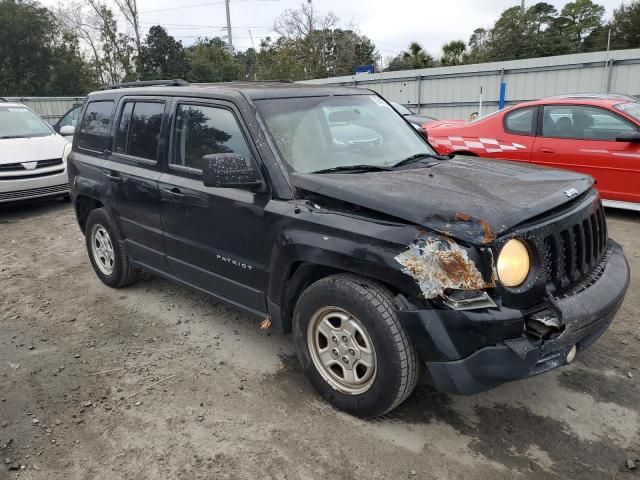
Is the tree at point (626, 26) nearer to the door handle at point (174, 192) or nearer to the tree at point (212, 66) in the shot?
the tree at point (212, 66)

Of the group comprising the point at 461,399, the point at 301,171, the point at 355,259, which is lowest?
the point at 461,399

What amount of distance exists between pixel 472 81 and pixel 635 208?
11733mm

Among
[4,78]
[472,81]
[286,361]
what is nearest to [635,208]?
[286,361]

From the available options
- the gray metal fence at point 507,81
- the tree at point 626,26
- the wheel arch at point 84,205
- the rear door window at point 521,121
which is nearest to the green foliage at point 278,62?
the gray metal fence at point 507,81

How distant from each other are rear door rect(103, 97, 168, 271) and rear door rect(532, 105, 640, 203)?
5156mm

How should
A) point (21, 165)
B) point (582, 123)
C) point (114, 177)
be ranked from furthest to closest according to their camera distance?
point (21, 165), point (582, 123), point (114, 177)

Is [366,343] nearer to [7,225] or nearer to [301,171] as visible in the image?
[301,171]

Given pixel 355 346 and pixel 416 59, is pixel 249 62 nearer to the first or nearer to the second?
pixel 416 59

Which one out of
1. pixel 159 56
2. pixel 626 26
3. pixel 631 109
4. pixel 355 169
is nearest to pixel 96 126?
pixel 355 169

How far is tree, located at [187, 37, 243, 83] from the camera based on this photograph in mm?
37469

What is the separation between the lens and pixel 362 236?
268cm

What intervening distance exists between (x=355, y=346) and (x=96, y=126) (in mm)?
3393

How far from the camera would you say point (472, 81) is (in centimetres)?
1723

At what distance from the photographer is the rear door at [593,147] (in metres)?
6.46
